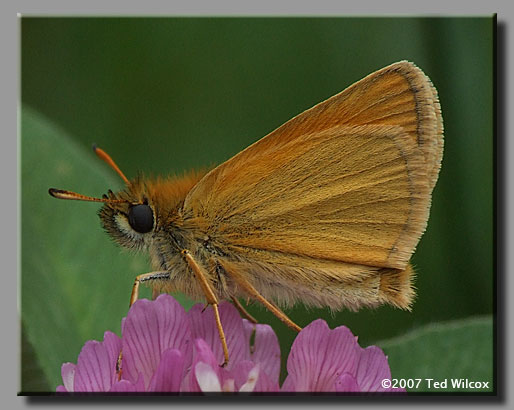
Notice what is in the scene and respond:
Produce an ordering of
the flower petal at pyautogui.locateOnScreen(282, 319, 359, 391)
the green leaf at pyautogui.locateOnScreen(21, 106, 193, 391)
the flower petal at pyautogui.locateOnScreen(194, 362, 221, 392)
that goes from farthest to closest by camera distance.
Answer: the green leaf at pyautogui.locateOnScreen(21, 106, 193, 391), the flower petal at pyautogui.locateOnScreen(282, 319, 359, 391), the flower petal at pyautogui.locateOnScreen(194, 362, 221, 392)

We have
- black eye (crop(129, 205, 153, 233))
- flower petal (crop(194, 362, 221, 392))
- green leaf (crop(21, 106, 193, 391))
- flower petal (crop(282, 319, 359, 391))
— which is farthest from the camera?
green leaf (crop(21, 106, 193, 391))

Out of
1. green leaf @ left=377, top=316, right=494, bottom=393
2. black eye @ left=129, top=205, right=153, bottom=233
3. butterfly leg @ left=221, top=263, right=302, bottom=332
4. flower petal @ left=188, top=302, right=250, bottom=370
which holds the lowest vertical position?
green leaf @ left=377, top=316, right=494, bottom=393

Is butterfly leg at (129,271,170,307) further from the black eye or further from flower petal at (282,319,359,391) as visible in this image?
flower petal at (282,319,359,391)

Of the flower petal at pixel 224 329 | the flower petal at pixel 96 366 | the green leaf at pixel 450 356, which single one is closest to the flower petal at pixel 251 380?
the flower petal at pixel 224 329

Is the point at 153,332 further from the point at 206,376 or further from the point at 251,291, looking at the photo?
the point at 251,291

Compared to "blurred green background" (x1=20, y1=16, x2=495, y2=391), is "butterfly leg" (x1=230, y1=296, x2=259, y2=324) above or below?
below

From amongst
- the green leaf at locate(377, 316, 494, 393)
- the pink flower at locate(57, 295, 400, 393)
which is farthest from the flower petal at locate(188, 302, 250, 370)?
the green leaf at locate(377, 316, 494, 393)

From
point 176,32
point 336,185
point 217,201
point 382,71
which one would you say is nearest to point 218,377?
point 217,201

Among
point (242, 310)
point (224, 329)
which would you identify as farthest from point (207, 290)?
point (242, 310)

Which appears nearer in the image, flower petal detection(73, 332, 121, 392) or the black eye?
flower petal detection(73, 332, 121, 392)
